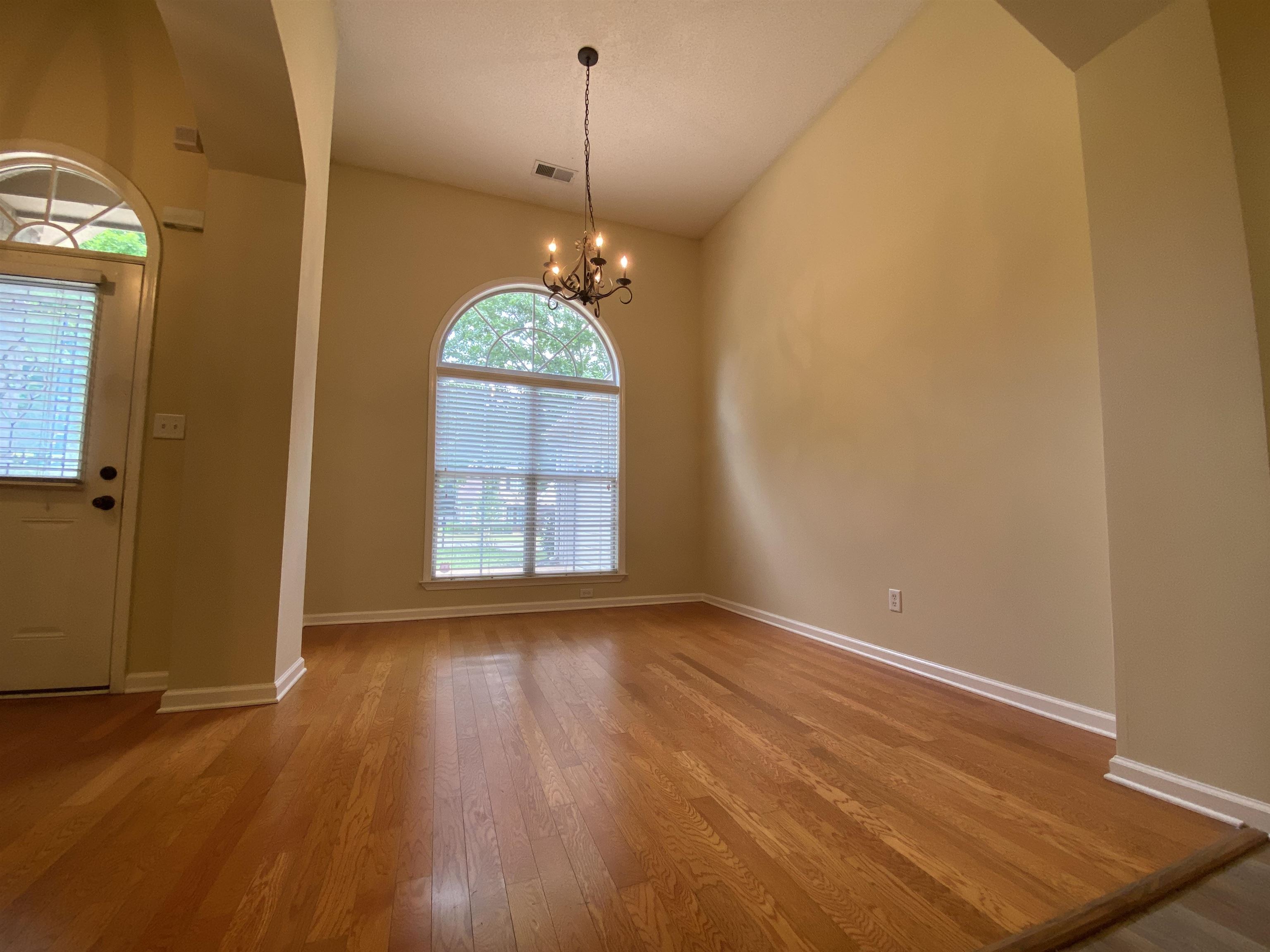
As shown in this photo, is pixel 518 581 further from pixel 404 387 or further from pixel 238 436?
pixel 238 436

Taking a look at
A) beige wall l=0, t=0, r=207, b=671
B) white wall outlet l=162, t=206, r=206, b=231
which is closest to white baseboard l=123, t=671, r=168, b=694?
beige wall l=0, t=0, r=207, b=671

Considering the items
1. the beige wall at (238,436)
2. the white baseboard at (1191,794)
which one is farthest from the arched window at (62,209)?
the white baseboard at (1191,794)

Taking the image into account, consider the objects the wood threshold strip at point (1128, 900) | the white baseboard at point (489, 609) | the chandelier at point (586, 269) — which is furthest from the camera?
the white baseboard at point (489, 609)

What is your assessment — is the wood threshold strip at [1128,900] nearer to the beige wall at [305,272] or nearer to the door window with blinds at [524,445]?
the beige wall at [305,272]

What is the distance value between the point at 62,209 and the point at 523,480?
10.0 ft

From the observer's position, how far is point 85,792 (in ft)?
5.17

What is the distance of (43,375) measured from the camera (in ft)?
8.02

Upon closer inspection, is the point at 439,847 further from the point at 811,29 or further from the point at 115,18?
the point at 811,29

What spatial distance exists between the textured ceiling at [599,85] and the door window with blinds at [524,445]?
119cm

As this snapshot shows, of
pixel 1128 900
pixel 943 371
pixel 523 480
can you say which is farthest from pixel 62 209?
pixel 1128 900

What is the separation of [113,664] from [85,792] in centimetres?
120

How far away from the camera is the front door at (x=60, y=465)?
2393 mm

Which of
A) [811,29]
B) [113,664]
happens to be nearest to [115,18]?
[113,664]

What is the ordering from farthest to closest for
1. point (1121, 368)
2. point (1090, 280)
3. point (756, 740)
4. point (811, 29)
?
point (811, 29)
point (1090, 280)
point (756, 740)
point (1121, 368)
